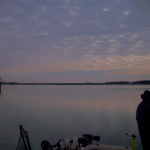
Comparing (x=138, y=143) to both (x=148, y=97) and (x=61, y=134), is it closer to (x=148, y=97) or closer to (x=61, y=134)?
(x=61, y=134)

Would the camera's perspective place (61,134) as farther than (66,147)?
Yes

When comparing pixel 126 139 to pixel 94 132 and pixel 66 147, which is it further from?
pixel 66 147

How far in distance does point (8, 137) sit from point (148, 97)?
7.71m

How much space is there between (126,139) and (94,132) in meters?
1.80

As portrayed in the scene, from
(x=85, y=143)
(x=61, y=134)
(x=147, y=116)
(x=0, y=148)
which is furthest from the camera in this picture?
(x=61, y=134)

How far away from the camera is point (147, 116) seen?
2.25 meters

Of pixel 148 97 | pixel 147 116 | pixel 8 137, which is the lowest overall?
A: pixel 8 137

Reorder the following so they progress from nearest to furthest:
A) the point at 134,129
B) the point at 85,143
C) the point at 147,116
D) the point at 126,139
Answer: the point at 147,116 → the point at 85,143 → the point at 126,139 → the point at 134,129

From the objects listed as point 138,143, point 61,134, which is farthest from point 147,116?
point 61,134

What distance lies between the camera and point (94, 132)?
884cm

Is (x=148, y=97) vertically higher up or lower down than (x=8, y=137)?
higher up

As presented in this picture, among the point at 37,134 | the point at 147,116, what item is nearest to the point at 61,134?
the point at 37,134

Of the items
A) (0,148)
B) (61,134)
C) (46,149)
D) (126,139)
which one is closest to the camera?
(46,149)

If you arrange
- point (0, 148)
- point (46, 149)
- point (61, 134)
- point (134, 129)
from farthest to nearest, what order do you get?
point (134, 129)
point (61, 134)
point (0, 148)
point (46, 149)
